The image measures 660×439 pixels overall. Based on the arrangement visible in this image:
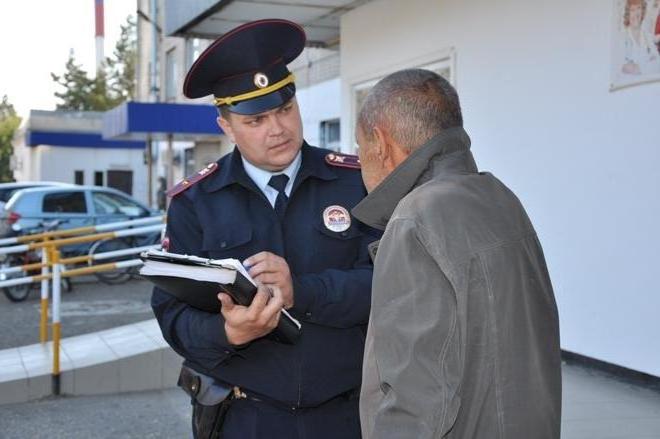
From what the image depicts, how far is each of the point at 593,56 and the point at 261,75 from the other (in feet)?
11.6

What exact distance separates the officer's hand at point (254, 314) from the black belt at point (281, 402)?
27 centimetres

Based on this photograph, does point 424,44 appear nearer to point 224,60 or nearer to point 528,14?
point 528,14

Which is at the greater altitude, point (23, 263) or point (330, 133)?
point (330, 133)

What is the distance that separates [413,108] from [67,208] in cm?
1260

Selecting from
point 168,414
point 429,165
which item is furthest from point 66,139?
point 429,165

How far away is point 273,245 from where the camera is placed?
7.38 ft

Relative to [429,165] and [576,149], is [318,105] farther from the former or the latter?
[429,165]

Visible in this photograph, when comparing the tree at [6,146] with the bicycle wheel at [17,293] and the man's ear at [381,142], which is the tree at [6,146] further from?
the man's ear at [381,142]

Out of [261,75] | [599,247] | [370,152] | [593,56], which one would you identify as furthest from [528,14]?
[370,152]

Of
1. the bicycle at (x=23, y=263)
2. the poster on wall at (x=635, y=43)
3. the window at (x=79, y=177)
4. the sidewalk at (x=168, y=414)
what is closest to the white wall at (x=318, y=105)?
the bicycle at (x=23, y=263)

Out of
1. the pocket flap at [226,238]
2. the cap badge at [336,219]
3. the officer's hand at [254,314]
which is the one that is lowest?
the officer's hand at [254,314]

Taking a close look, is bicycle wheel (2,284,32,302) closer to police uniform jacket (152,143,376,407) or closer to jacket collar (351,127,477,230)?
police uniform jacket (152,143,376,407)

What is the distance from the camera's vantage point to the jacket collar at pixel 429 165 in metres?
1.67

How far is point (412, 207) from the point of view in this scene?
1553 mm
